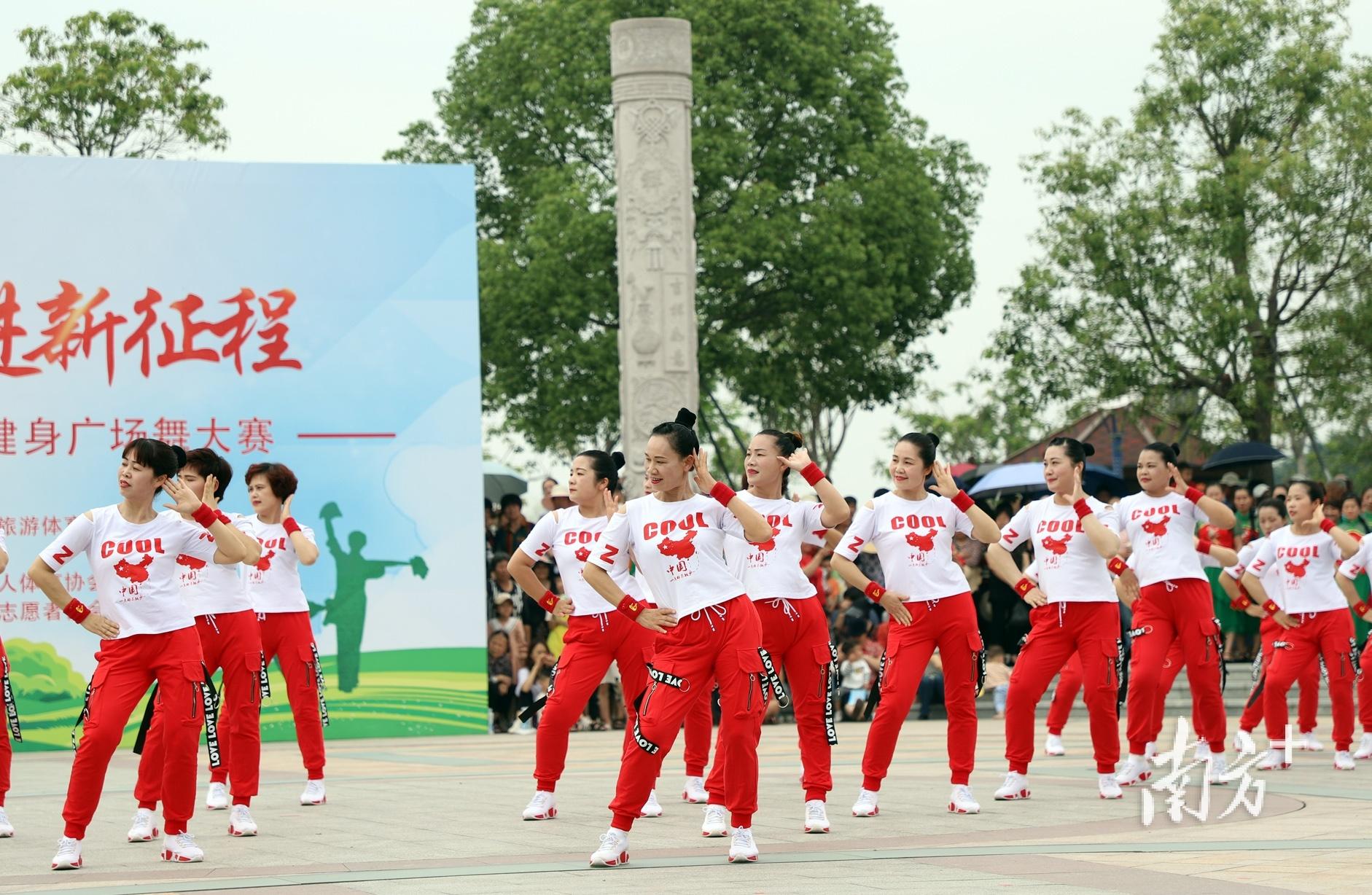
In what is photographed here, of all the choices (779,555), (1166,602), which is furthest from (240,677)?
(1166,602)

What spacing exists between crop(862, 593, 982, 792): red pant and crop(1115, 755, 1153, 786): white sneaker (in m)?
1.47

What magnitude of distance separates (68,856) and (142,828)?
99 centimetres

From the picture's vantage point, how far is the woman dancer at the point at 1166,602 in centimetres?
1062

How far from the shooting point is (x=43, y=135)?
3092cm

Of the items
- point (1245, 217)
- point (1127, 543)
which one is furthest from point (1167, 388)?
point (1127, 543)

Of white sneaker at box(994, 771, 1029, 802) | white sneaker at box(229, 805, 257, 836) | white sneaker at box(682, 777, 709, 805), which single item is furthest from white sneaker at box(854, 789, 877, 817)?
white sneaker at box(229, 805, 257, 836)

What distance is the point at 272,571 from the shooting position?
10570 mm

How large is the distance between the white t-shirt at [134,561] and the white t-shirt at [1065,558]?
4339 mm

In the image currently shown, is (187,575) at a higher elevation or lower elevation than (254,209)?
lower

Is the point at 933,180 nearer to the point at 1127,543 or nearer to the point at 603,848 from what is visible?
the point at 1127,543

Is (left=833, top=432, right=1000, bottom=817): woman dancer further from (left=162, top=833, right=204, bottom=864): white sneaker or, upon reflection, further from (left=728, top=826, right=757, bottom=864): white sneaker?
(left=162, top=833, right=204, bottom=864): white sneaker

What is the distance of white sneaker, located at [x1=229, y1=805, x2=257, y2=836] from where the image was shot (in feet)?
30.4

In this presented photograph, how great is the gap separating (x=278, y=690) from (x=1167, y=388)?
1759cm

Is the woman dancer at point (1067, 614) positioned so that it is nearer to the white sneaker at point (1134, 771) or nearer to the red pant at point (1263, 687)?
the white sneaker at point (1134, 771)
